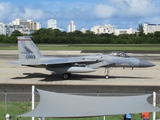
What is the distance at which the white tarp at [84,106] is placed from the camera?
6613mm

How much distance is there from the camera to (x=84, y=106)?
7.09 metres

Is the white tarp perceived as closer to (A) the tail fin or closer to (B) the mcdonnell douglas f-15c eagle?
(B) the mcdonnell douglas f-15c eagle

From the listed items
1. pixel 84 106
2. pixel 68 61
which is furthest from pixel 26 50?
pixel 84 106

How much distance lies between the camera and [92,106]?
7.07 m

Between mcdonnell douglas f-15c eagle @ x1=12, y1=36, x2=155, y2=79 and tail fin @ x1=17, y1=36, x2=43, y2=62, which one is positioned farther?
tail fin @ x1=17, y1=36, x2=43, y2=62

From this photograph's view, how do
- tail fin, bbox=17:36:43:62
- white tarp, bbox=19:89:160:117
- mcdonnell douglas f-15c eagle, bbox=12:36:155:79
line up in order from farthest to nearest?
tail fin, bbox=17:36:43:62 → mcdonnell douglas f-15c eagle, bbox=12:36:155:79 → white tarp, bbox=19:89:160:117

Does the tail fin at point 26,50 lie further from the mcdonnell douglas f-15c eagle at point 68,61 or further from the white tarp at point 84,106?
the white tarp at point 84,106

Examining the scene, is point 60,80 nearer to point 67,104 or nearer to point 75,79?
point 75,79

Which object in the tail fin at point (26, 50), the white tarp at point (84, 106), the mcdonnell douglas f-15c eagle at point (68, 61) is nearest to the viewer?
the white tarp at point (84, 106)

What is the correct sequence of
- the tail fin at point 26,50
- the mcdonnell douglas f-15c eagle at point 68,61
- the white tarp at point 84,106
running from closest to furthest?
1. the white tarp at point 84,106
2. the mcdonnell douglas f-15c eagle at point 68,61
3. the tail fin at point 26,50

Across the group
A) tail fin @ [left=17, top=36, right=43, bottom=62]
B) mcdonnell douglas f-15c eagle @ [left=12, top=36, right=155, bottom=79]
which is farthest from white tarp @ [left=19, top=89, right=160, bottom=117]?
tail fin @ [left=17, top=36, right=43, bottom=62]

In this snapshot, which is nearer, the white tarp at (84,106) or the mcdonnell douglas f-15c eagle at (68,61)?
the white tarp at (84,106)

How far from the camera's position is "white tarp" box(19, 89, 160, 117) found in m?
6.61

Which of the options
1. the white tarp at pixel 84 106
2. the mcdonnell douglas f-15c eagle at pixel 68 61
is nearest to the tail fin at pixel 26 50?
the mcdonnell douglas f-15c eagle at pixel 68 61
